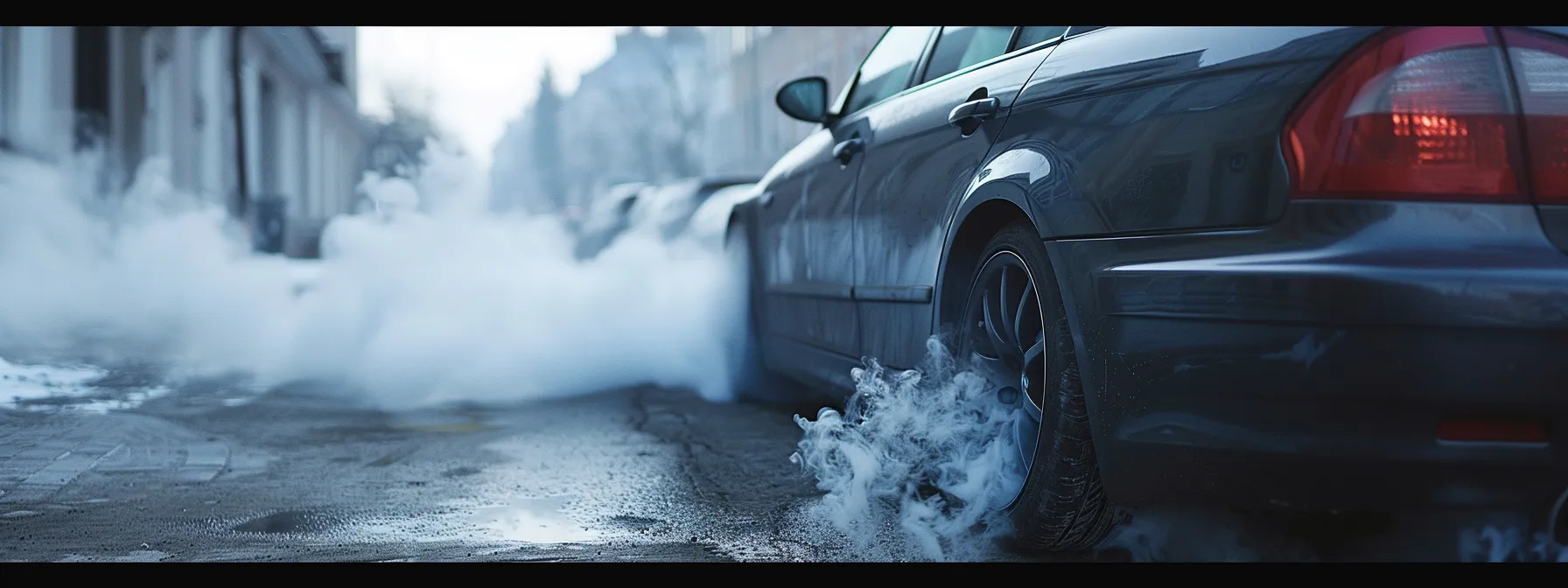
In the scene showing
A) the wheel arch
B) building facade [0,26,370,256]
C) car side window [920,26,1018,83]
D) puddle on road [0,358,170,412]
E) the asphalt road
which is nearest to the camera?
the wheel arch

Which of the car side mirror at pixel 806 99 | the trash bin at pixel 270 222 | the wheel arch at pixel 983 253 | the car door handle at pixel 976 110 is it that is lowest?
the trash bin at pixel 270 222

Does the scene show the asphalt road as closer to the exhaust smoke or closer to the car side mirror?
the exhaust smoke

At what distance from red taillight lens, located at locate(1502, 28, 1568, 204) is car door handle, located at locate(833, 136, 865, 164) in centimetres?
231

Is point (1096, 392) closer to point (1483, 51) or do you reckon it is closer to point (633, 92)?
point (1483, 51)

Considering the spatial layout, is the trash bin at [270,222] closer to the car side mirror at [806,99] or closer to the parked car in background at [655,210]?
the parked car in background at [655,210]

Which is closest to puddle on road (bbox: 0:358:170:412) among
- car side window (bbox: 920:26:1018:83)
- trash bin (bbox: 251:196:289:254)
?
car side window (bbox: 920:26:1018:83)

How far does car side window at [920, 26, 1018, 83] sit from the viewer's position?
3.94 meters

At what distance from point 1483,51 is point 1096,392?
2.90 feet

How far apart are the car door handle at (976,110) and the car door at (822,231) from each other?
2.87 feet

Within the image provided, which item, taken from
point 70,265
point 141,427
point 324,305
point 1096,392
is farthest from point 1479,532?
point 70,265

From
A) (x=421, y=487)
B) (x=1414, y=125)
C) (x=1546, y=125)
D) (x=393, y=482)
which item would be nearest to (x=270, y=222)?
(x=393, y=482)

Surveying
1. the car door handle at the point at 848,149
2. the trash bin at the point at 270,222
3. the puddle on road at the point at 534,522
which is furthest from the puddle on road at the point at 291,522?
the trash bin at the point at 270,222

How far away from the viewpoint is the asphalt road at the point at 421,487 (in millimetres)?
3270
